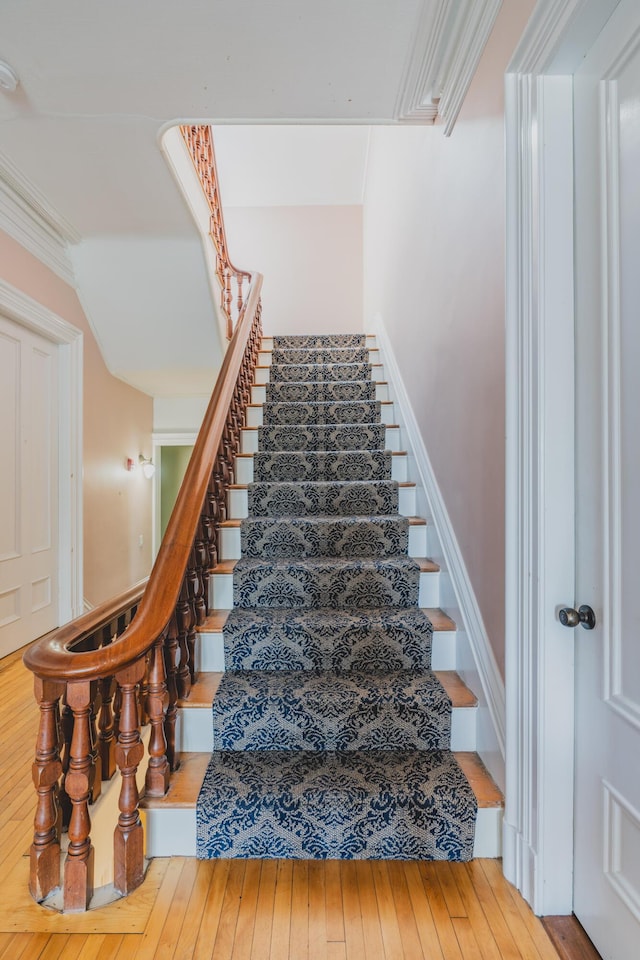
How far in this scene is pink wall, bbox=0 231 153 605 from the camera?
3.27 metres

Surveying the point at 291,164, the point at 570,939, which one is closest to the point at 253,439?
the point at 570,939

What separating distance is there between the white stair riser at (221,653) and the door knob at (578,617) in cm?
74

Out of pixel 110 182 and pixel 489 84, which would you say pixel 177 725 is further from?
pixel 110 182

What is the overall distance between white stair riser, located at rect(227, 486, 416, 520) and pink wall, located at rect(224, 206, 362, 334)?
3.54 meters

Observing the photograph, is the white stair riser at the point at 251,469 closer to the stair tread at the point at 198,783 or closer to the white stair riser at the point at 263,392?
the white stair riser at the point at 263,392

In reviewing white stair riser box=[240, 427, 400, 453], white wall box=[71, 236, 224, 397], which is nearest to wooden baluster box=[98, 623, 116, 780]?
white stair riser box=[240, 427, 400, 453]

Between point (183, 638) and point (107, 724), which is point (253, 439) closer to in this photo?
point (183, 638)

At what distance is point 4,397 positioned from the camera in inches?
120

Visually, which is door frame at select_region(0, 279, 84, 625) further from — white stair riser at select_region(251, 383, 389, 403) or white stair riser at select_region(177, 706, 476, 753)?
white stair riser at select_region(177, 706, 476, 753)

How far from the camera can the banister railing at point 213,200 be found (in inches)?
129

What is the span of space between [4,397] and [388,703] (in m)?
2.79

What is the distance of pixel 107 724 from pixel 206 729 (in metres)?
0.33

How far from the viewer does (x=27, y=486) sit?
3.27 meters

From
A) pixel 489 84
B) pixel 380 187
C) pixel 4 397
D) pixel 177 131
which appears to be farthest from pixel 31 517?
pixel 380 187
